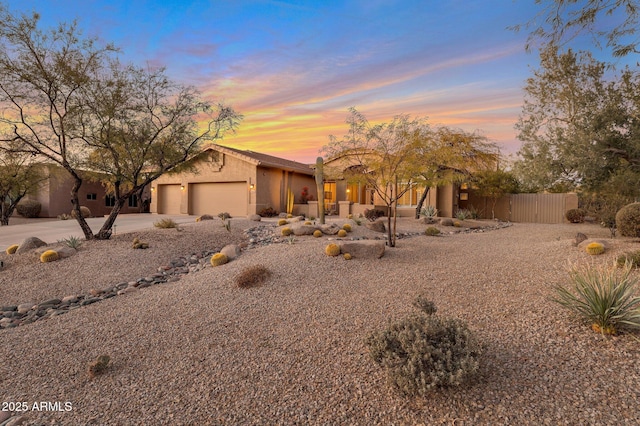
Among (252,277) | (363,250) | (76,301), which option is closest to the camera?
(252,277)

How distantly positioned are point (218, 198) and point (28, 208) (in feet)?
51.0

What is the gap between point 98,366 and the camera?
13.5ft

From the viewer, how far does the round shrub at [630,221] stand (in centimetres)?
959

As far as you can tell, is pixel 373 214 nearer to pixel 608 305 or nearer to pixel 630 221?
pixel 630 221

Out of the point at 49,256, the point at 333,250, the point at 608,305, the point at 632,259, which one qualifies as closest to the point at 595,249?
the point at 632,259

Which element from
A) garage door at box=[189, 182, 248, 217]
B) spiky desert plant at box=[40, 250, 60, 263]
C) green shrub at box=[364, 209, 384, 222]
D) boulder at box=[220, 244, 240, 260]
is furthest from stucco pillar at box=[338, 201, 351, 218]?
spiky desert plant at box=[40, 250, 60, 263]

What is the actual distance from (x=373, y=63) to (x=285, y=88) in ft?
13.3

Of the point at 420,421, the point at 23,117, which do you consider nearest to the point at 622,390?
→ the point at 420,421

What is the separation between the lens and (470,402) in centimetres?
300

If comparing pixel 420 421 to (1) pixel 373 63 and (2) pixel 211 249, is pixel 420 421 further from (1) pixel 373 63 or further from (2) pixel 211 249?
(1) pixel 373 63

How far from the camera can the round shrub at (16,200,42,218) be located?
2509 centimetres

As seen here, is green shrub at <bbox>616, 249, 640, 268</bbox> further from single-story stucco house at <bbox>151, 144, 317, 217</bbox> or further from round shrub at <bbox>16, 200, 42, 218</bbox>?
round shrub at <bbox>16, 200, 42, 218</bbox>

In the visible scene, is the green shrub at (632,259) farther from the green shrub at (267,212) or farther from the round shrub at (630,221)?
the green shrub at (267,212)

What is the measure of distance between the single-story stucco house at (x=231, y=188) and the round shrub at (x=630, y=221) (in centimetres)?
1472
